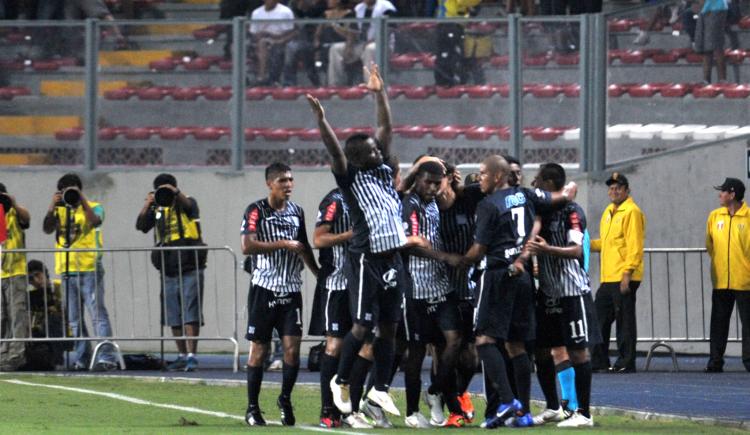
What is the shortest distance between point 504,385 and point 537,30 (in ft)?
30.0

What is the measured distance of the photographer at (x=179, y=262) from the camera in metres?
18.4

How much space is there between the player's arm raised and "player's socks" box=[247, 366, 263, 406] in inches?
70.3

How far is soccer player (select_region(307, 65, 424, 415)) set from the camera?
11523 mm

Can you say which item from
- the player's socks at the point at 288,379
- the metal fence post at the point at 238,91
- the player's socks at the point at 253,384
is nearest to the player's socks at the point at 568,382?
the player's socks at the point at 288,379

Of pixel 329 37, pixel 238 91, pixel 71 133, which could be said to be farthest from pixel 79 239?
pixel 329 37

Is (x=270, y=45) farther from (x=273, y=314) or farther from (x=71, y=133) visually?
(x=273, y=314)

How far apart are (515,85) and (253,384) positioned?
8688 mm

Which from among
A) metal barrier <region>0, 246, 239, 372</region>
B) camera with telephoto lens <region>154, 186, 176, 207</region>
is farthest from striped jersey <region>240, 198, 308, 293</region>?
metal barrier <region>0, 246, 239, 372</region>

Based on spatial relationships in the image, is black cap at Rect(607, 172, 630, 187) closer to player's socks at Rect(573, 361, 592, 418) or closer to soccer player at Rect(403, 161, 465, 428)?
soccer player at Rect(403, 161, 465, 428)

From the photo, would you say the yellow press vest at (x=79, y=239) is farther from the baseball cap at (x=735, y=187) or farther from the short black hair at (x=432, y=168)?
the short black hair at (x=432, y=168)

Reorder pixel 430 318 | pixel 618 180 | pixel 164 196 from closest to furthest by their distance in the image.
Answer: pixel 430 318 < pixel 618 180 < pixel 164 196

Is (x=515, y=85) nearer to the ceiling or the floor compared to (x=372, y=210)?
nearer to the ceiling

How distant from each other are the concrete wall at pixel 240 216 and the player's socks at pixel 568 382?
7165 millimetres

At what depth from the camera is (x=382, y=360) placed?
11758mm
